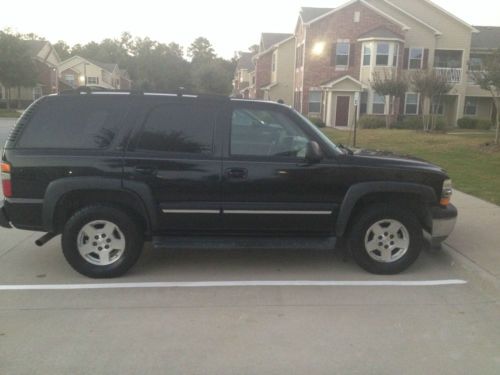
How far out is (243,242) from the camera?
519 centimetres

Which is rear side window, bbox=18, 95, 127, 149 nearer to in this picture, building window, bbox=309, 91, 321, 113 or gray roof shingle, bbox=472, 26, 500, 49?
building window, bbox=309, 91, 321, 113

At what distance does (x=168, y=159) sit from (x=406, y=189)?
2.40 m

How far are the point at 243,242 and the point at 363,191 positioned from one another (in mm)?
1309

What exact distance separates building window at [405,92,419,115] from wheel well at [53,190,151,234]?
31666 mm

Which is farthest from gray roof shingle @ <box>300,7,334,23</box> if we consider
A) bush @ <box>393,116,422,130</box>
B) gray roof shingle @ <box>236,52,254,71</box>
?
gray roof shingle @ <box>236,52,254,71</box>

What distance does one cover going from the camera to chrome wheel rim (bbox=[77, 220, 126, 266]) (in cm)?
509

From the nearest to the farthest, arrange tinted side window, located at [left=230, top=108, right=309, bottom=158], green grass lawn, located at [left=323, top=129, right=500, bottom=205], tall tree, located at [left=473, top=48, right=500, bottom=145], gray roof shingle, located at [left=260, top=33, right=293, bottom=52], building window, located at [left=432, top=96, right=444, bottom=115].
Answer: tinted side window, located at [left=230, top=108, right=309, bottom=158], green grass lawn, located at [left=323, top=129, right=500, bottom=205], tall tree, located at [left=473, top=48, right=500, bottom=145], building window, located at [left=432, top=96, right=444, bottom=115], gray roof shingle, located at [left=260, top=33, right=293, bottom=52]

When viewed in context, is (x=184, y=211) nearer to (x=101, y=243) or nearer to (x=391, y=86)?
(x=101, y=243)

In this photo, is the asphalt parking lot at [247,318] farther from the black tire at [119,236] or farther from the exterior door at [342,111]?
the exterior door at [342,111]

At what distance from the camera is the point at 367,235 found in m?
5.27

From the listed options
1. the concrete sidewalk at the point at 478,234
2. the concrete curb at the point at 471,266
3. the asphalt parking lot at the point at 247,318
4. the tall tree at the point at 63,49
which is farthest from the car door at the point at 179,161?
the tall tree at the point at 63,49

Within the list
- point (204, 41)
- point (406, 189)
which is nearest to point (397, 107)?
point (406, 189)

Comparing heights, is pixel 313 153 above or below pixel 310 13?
below

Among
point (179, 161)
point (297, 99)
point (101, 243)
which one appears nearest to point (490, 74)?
point (179, 161)
